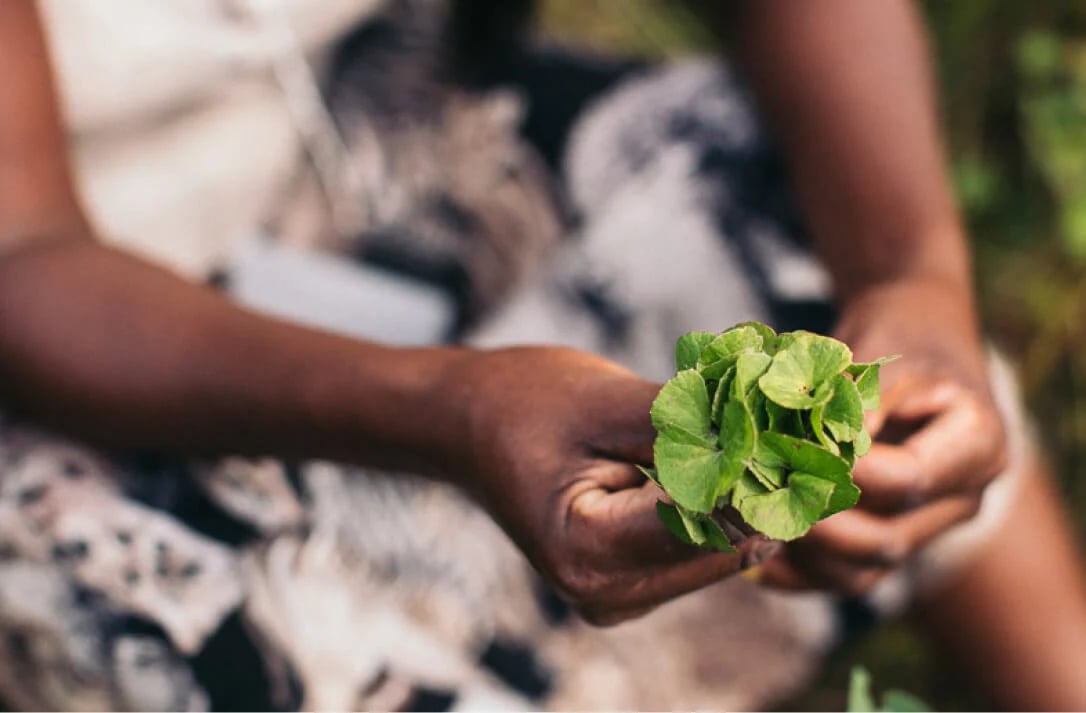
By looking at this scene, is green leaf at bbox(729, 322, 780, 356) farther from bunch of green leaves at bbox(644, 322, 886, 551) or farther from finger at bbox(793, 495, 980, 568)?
finger at bbox(793, 495, 980, 568)

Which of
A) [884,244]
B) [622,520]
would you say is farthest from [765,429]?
[884,244]

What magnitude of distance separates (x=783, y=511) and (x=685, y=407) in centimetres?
6

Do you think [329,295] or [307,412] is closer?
[307,412]

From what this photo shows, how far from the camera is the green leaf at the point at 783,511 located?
0.44 m

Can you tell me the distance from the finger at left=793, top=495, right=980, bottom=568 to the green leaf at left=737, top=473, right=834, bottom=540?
0.27 m

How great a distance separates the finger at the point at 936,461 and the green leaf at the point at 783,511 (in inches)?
9.3

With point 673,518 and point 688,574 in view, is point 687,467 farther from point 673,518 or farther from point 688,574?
point 688,574

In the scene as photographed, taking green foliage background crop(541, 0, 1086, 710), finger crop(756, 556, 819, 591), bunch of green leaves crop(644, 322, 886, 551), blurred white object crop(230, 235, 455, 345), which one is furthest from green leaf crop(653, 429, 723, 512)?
green foliage background crop(541, 0, 1086, 710)

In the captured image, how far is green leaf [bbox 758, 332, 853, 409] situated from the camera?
16.5 inches

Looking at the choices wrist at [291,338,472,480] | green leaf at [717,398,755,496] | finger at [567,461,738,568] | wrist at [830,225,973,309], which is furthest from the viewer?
wrist at [830,225,973,309]

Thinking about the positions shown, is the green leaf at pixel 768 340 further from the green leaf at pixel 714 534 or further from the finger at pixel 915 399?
the finger at pixel 915 399

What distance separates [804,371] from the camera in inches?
17.1

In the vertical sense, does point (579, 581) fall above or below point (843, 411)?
below

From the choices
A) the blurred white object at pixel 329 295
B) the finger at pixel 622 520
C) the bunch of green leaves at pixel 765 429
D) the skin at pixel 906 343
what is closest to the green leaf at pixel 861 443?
the bunch of green leaves at pixel 765 429
